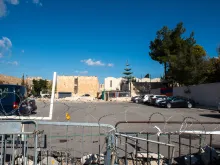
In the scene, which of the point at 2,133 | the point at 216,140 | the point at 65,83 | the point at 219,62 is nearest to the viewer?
the point at 2,133

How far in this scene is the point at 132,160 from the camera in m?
5.16

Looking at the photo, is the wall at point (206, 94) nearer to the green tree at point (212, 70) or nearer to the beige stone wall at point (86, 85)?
the green tree at point (212, 70)

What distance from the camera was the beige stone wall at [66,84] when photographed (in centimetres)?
8253

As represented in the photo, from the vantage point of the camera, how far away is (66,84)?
8381 centimetres

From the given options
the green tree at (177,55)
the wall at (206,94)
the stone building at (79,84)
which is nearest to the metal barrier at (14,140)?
the wall at (206,94)

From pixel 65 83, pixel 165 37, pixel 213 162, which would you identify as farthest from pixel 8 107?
pixel 65 83

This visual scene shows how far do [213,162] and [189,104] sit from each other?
23.4 meters

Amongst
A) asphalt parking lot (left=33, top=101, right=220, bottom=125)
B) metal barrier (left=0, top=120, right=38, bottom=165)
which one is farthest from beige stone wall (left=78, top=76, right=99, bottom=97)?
metal barrier (left=0, top=120, right=38, bottom=165)

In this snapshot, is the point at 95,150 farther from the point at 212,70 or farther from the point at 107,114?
the point at 212,70

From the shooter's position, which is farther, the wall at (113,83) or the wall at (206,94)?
the wall at (113,83)

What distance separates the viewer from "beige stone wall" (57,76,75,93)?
8253cm

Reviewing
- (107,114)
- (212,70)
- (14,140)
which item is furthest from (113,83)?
(14,140)

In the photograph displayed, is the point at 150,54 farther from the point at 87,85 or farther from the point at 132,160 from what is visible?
the point at 132,160

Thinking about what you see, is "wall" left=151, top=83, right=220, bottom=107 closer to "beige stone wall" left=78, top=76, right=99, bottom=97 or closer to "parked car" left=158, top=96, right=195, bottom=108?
"parked car" left=158, top=96, right=195, bottom=108
